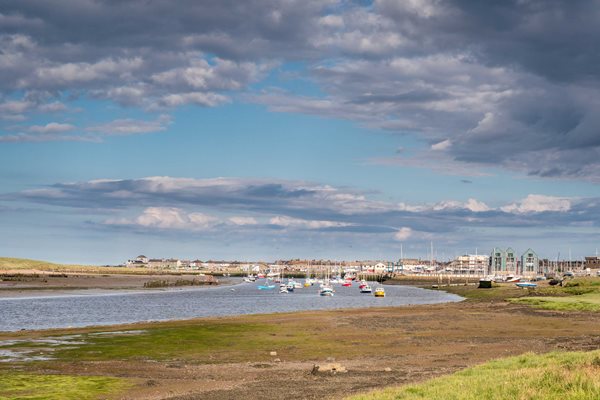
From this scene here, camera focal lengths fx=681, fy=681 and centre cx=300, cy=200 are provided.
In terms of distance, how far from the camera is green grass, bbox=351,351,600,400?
19.5 m

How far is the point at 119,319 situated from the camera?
77.1 meters

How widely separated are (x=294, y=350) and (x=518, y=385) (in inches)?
995

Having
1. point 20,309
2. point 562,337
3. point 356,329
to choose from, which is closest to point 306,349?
point 356,329

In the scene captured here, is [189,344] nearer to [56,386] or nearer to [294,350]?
[294,350]

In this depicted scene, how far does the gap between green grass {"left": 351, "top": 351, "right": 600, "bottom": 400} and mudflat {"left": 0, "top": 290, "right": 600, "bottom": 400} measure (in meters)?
4.68

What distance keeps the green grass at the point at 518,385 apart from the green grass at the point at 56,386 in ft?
43.6

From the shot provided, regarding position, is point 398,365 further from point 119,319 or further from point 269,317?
point 119,319

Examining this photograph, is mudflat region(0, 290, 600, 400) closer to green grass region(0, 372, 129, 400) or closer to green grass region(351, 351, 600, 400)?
green grass region(0, 372, 129, 400)

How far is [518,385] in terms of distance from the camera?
2144 cm

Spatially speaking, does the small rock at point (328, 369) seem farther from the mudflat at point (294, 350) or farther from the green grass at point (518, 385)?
the green grass at point (518, 385)

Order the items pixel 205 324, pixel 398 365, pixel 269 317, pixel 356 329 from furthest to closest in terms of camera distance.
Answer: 1. pixel 269 317
2. pixel 205 324
3. pixel 356 329
4. pixel 398 365

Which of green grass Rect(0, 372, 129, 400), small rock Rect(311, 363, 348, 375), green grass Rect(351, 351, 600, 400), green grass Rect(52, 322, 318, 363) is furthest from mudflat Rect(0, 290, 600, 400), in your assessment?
green grass Rect(351, 351, 600, 400)

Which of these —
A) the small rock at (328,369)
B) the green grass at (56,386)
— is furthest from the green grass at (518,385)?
the green grass at (56,386)

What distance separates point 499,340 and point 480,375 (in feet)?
78.0
